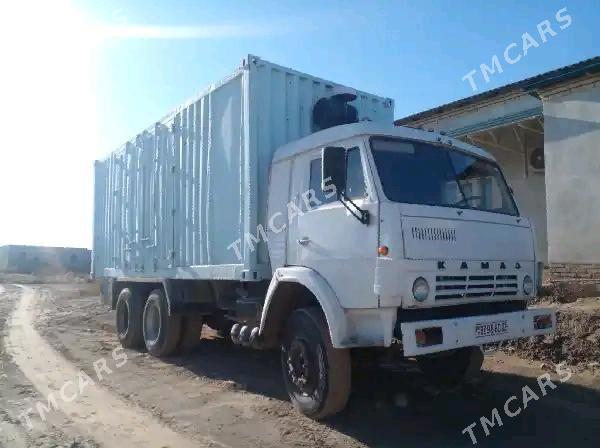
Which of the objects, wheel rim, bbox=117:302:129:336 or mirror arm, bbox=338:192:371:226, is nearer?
mirror arm, bbox=338:192:371:226

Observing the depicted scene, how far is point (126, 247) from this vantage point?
9.77 m

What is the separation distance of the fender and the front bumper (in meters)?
0.61

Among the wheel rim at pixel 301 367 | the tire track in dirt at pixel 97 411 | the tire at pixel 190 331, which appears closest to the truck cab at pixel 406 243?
the wheel rim at pixel 301 367

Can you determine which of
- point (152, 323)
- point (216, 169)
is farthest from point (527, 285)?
point (152, 323)

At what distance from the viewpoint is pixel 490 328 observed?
4613 mm

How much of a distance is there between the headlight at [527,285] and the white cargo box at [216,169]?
265 cm

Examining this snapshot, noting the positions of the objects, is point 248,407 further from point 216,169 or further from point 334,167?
point 216,169

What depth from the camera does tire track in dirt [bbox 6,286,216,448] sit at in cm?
475

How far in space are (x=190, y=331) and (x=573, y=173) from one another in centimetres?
806

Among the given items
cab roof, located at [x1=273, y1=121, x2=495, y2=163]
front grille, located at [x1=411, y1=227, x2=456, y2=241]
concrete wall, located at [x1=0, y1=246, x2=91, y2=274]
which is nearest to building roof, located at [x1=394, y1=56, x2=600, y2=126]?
cab roof, located at [x1=273, y1=121, x2=495, y2=163]

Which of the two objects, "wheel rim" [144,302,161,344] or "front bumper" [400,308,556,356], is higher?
"front bumper" [400,308,556,356]

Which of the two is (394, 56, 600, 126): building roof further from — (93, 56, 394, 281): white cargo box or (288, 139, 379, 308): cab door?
(288, 139, 379, 308): cab door

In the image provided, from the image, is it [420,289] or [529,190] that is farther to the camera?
[529,190]

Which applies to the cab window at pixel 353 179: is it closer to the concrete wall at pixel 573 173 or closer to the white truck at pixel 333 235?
the white truck at pixel 333 235
